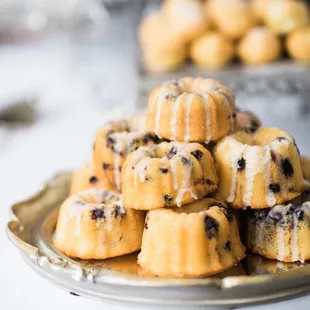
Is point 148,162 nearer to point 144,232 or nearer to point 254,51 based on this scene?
point 144,232

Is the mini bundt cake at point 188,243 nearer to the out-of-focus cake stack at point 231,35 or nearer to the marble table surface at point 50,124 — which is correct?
the marble table surface at point 50,124

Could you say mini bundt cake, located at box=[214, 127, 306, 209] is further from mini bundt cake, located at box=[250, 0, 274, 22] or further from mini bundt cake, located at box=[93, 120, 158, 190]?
mini bundt cake, located at box=[250, 0, 274, 22]

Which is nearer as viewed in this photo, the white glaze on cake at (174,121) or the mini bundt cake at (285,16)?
the white glaze on cake at (174,121)

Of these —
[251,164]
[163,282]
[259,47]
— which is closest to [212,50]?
[259,47]

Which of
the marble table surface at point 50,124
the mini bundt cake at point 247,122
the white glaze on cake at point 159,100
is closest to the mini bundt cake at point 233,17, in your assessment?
the marble table surface at point 50,124

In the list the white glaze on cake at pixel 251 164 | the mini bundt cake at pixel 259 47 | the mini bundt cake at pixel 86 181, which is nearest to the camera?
the white glaze on cake at pixel 251 164

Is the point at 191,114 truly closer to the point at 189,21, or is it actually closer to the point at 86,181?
the point at 86,181

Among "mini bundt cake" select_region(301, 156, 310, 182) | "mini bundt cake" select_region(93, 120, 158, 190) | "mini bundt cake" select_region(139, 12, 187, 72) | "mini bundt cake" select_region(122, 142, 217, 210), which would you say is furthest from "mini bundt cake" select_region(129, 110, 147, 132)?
"mini bundt cake" select_region(139, 12, 187, 72)
